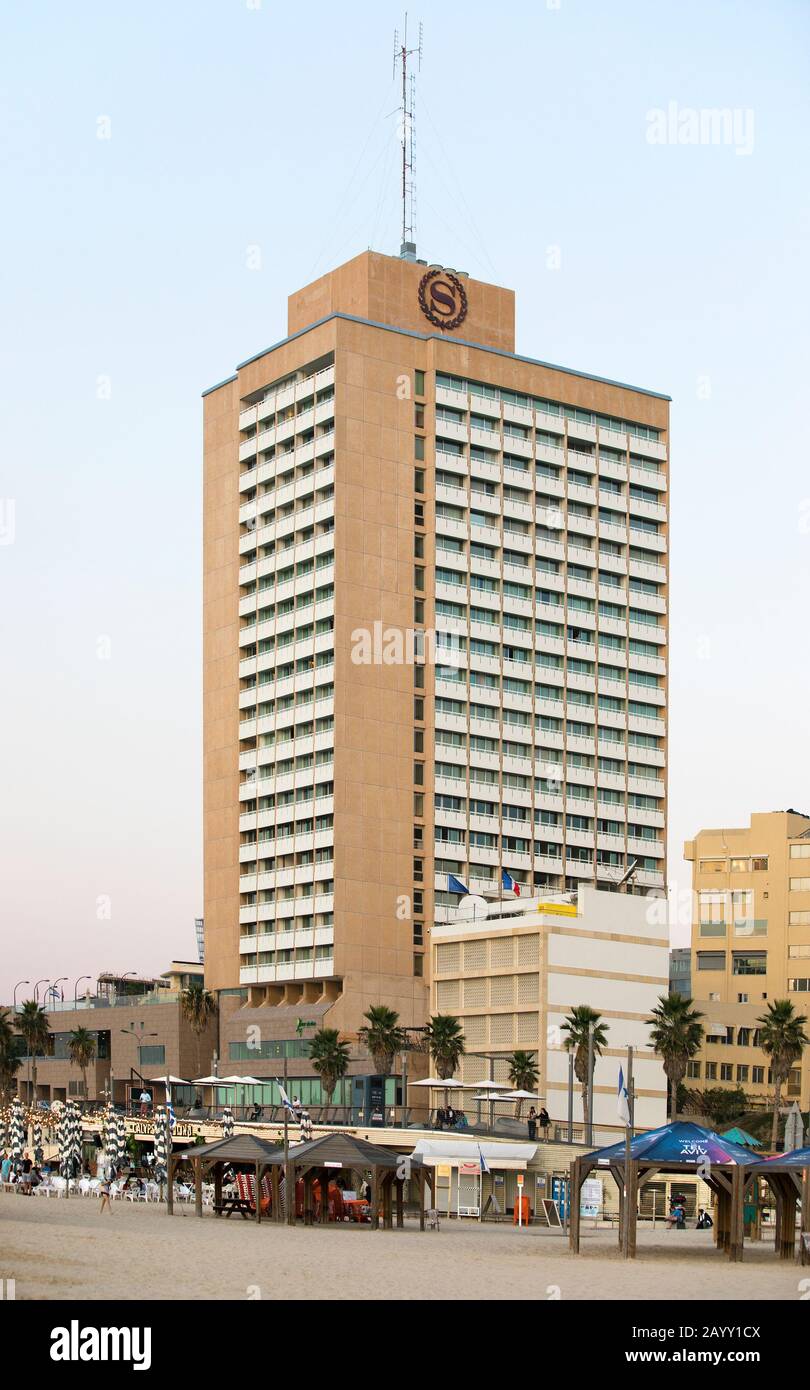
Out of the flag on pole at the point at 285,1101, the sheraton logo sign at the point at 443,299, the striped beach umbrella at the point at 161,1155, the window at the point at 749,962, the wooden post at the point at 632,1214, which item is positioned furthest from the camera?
the window at the point at 749,962

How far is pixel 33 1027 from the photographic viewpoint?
14338cm

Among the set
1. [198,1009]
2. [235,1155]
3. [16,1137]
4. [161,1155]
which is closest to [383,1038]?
[198,1009]

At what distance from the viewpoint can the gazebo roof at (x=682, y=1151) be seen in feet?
172

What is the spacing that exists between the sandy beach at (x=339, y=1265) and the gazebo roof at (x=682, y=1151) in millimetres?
2653

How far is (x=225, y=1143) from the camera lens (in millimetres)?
66438

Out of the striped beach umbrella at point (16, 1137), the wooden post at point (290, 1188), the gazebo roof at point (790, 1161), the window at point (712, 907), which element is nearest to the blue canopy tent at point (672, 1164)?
the gazebo roof at point (790, 1161)

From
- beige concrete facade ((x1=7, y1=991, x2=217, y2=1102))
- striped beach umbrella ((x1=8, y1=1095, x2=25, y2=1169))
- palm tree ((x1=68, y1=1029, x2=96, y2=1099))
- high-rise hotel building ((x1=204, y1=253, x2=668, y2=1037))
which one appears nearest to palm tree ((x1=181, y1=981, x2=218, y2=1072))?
beige concrete facade ((x1=7, y1=991, x2=217, y2=1102))

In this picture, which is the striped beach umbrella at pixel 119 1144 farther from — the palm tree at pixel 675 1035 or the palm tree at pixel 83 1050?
the palm tree at pixel 83 1050

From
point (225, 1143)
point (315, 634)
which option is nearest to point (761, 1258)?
point (225, 1143)

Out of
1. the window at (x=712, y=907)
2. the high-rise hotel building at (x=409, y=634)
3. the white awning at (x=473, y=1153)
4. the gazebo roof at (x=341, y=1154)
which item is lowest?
the white awning at (x=473, y=1153)

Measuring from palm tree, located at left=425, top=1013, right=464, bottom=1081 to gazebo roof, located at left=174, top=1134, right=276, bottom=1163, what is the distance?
149 ft

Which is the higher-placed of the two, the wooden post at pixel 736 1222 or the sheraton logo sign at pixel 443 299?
the sheraton logo sign at pixel 443 299
